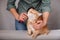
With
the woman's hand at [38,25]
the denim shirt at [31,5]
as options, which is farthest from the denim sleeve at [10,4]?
the woman's hand at [38,25]

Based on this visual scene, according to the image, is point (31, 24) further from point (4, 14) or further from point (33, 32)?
point (4, 14)

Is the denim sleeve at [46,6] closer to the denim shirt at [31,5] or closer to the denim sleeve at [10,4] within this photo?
the denim shirt at [31,5]

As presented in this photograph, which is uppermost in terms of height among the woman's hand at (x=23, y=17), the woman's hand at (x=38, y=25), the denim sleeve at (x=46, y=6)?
the denim sleeve at (x=46, y=6)

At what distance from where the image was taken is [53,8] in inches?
36.6

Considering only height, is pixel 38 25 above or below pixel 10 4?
below

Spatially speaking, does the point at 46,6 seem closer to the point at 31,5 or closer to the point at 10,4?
the point at 31,5

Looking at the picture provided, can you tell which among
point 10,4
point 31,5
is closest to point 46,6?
point 31,5

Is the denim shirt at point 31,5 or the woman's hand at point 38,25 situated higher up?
the denim shirt at point 31,5

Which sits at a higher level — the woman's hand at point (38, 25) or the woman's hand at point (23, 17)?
the woman's hand at point (23, 17)

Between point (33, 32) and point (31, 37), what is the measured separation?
3cm

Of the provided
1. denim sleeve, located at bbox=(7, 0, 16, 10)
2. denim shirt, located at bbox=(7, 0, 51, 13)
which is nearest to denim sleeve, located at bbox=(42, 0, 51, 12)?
denim shirt, located at bbox=(7, 0, 51, 13)

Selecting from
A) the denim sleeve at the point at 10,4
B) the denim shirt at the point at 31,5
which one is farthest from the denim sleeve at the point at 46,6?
the denim sleeve at the point at 10,4

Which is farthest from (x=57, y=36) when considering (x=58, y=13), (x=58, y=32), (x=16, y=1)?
(x=16, y=1)

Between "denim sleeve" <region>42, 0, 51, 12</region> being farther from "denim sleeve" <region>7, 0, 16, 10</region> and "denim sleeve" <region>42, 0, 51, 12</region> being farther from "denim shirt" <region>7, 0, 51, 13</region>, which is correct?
"denim sleeve" <region>7, 0, 16, 10</region>
